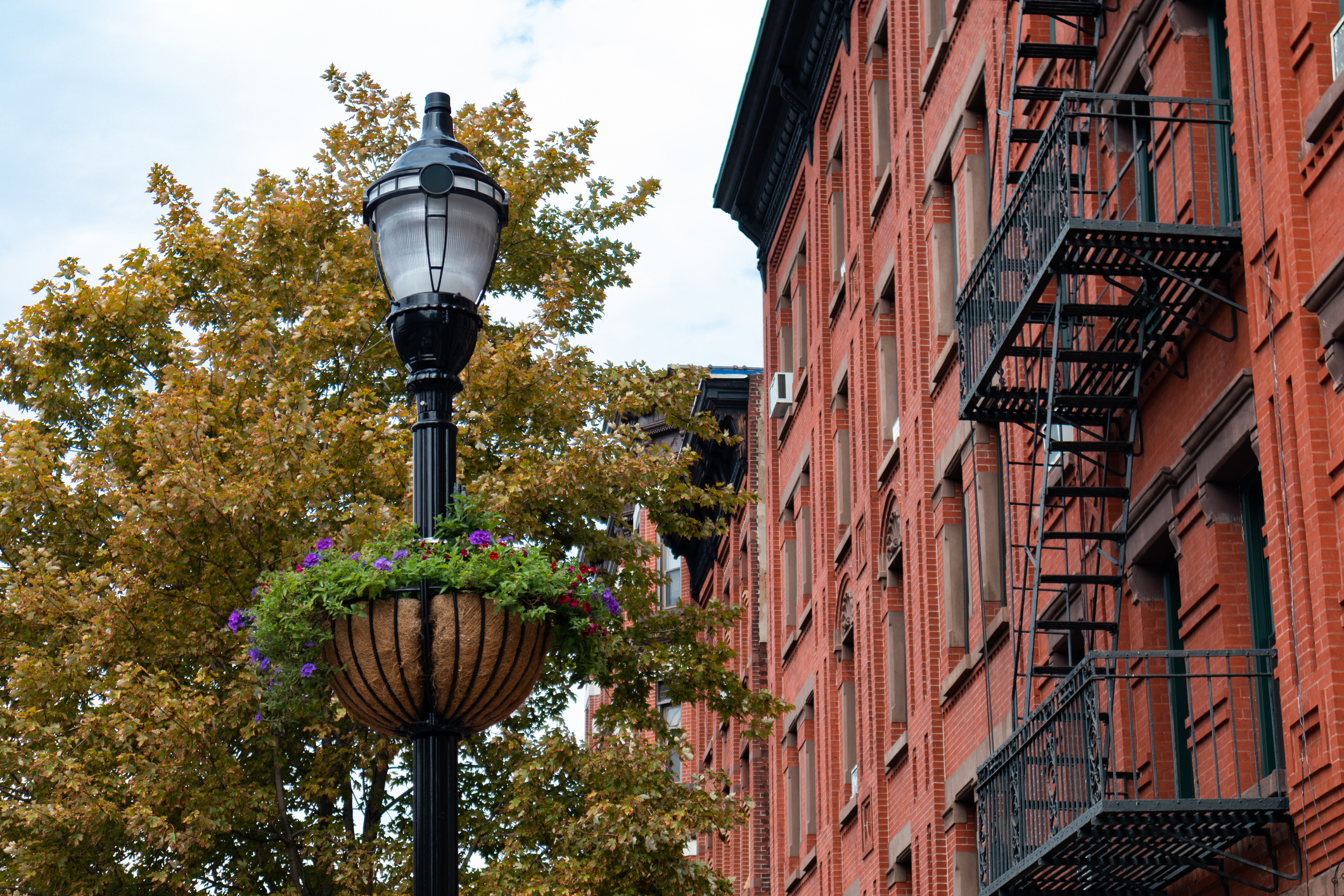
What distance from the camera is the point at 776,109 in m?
32.6

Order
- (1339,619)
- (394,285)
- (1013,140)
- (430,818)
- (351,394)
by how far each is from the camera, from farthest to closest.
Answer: (351,394) → (1013,140) → (1339,619) → (394,285) → (430,818)

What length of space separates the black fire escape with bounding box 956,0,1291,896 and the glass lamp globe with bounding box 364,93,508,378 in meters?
5.31

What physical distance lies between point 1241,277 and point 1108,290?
2636 mm

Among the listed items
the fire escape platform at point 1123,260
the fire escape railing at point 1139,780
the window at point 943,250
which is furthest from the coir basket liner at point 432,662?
the window at point 943,250

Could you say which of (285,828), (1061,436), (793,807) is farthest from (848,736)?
(1061,436)

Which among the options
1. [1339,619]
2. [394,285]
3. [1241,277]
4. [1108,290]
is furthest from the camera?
[1108,290]

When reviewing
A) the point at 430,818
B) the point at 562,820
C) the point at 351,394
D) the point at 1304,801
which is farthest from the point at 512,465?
the point at 430,818

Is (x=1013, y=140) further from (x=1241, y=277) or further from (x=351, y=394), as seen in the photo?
(x=351, y=394)

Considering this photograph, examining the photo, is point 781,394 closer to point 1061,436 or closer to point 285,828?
point 285,828

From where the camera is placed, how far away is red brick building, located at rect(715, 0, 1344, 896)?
36.5 ft

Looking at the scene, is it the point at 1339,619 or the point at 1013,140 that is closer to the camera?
the point at 1339,619

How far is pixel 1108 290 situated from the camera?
14.9 meters

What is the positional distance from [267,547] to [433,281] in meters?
10.7

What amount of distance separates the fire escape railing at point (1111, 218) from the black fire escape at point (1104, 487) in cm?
3
